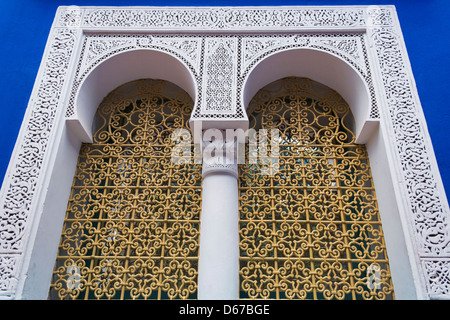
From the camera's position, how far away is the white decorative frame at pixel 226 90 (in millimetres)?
2398

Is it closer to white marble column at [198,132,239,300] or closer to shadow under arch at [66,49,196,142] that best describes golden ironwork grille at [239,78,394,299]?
white marble column at [198,132,239,300]

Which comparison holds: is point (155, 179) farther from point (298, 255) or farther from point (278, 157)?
point (298, 255)

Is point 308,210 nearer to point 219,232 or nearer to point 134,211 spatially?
point 219,232

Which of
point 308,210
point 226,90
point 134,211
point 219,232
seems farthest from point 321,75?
point 134,211

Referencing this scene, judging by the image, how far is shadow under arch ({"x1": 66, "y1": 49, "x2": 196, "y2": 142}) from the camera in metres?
2.96

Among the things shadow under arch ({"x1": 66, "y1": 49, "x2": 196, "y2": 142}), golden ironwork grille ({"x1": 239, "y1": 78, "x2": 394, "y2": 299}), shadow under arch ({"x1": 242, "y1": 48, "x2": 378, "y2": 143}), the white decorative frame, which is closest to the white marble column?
golden ironwork grille ({"x1": 239, "y1": 78, "x2": 394, "y2": 299})

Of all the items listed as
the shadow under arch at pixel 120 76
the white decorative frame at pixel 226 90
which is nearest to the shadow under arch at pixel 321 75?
the white decorative frame at pixel 226 90

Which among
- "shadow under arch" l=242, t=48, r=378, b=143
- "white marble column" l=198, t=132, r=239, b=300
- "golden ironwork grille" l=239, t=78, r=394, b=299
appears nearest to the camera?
"white marble column" l=198, t=132, r=239, b=300

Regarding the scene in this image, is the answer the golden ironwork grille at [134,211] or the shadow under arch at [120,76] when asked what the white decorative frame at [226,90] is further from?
the golden ironwork grille at [134,211]

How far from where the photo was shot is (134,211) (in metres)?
2.86

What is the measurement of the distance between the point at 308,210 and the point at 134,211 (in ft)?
4.30

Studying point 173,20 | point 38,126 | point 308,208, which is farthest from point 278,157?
point 38,126

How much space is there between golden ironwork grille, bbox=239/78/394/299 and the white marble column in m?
0.20

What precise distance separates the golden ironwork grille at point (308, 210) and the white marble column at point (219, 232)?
0.20 metres
